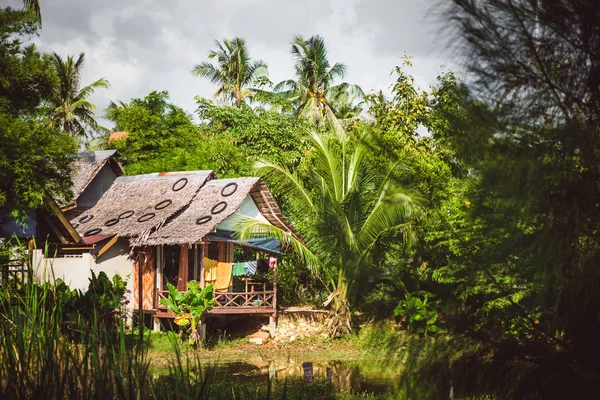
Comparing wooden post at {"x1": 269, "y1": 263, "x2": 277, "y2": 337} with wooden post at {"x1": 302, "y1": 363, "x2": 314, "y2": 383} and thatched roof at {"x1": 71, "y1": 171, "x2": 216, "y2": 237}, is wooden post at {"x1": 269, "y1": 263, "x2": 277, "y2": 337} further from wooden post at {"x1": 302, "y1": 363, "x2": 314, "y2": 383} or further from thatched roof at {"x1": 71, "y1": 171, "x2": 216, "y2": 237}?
wooden post at {"x1": 302, "y1": 363, "x2": 314, "y2": 383}

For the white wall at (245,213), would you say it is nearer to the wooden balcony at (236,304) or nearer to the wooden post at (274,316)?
the wooden post at (274,316)

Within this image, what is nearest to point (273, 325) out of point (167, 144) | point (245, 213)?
point (245, 213)

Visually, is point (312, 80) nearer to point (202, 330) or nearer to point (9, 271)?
point (202, 330)

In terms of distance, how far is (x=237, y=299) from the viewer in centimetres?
1806

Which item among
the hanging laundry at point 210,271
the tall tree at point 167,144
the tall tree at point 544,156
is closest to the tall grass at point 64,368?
the tall tree at point 544,156

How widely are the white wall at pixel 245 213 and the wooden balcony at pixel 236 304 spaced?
1781 millimetres

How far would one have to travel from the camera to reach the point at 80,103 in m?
36.0

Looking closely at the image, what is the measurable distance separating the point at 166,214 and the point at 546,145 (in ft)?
49.1

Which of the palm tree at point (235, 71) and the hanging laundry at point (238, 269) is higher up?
the palm tree at point (235, 71)

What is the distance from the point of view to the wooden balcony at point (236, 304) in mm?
16562

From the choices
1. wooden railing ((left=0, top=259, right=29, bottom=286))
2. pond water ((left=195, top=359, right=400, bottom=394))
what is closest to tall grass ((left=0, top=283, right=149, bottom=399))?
wooden railing ((left=0, top=259, right=29, bottom=286))

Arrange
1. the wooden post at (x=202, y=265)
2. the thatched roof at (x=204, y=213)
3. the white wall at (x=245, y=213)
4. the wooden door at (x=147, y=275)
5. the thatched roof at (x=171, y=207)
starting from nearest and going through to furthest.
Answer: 1. the thatched roof at (x=204, y=213)
2. the thatched roof at (x=171, y=207)
3. the wooden post at (x=202, y=265)
4. the wooden door at (x=147, y=275)
5. the white wall at (x=245, y=213)

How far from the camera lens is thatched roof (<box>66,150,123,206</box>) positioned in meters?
19.2

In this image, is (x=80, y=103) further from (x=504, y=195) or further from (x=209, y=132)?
(x=504, y=195)
